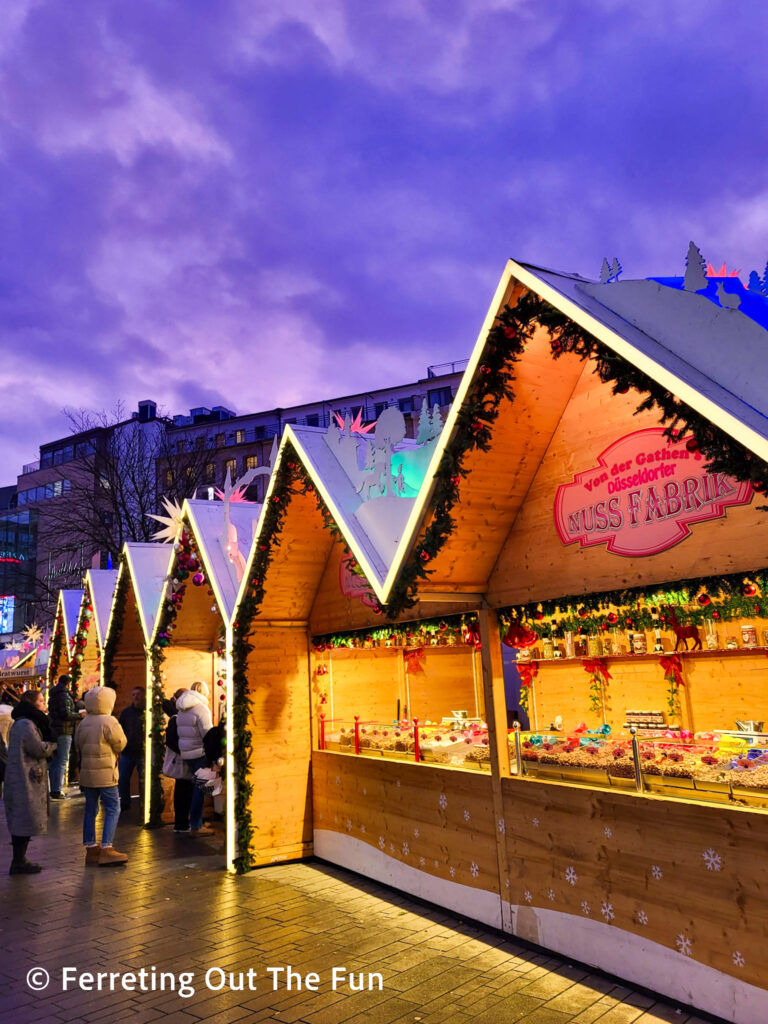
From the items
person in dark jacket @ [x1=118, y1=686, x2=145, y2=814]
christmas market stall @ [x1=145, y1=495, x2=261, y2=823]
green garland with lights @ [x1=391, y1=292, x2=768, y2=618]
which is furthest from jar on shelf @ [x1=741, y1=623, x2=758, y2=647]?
person in dark jacket @ [x1=118, y1=686, x2=145, y2=814]

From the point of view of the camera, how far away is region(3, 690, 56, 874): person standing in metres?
7.79

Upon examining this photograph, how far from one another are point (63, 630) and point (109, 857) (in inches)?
384

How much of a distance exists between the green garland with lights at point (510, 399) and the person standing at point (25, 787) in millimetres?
4777

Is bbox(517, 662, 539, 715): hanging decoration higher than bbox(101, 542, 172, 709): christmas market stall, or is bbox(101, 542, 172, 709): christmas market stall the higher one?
bbox(101, 542, 172, 709): christmas market stall

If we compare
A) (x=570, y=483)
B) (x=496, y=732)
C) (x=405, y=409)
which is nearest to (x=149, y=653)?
(x=496, y=732)

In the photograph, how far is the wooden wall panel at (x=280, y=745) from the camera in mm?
8242

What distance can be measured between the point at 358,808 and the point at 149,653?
471 centimetres

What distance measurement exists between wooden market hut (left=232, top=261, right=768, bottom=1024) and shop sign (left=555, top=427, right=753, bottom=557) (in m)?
0.01

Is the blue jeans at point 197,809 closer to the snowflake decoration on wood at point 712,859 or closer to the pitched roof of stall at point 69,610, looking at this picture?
the pitched roof of stall at point 69,610

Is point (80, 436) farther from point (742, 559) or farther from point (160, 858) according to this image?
point (742, 559)

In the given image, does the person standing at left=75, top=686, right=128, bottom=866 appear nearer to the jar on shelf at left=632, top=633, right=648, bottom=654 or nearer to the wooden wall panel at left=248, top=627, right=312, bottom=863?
the wooden wall panel at left=248, top=627, right=312, bottom=863

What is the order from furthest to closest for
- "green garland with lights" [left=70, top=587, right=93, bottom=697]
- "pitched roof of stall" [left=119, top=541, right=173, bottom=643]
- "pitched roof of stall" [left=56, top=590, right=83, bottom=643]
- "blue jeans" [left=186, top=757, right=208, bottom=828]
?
"pitched roof of stall" [left=56, top=590, right=83, bottom=643], "green garland with lights" [left=70, top=587, right=93, bottom=697], "pitched roof of stall" [left=119, top=541, right=173, bottom=643], "blue jeans" [left=186, top=757, right=208, bottom=828]

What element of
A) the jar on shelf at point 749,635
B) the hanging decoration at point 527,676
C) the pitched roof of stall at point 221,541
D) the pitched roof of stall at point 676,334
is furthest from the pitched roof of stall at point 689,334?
the hanging decoration at point 527,676

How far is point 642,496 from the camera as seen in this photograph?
15.9ft
